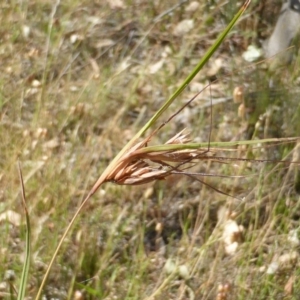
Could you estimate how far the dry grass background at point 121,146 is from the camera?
224 cm

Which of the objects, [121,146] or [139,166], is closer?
[139,166]

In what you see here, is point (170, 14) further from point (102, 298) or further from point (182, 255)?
point (102, 298)

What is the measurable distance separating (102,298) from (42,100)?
3.52ft

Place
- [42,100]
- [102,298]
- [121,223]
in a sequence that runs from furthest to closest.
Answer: [42,100] < [121,223] < [102,298]

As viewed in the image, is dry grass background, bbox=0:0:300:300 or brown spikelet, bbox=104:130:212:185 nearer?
brown spikelet, bbox=104:130:212:185

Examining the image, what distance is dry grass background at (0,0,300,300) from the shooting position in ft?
7.34

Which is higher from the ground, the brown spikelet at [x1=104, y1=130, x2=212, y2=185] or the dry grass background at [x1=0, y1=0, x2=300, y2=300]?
the brown spikelet at [x1=104, y1=130, x2=212, y2=185]

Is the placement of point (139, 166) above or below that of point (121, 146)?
above

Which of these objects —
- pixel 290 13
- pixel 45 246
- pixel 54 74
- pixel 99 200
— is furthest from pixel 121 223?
pixel 290 13

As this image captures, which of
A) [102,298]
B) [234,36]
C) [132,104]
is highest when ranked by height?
[234,36]

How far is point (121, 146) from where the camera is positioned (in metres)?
2.90

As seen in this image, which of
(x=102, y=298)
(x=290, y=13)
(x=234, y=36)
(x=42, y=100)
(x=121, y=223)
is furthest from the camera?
(x=234, y=36)

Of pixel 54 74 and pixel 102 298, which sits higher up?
pixel 54 74

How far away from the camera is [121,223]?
8.19ft
